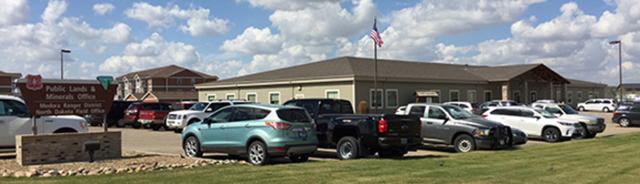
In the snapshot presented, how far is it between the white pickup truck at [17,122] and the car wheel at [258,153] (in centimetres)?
488

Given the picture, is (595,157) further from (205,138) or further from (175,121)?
(175,121)

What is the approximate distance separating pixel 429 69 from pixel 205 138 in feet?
123

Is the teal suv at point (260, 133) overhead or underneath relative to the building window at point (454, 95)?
underneath

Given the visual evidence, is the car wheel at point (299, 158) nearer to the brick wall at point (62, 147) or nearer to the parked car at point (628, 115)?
the brick wall at point (62, 147)

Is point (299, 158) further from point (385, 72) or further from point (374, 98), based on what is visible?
point (385, 72)

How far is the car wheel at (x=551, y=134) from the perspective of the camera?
2330cm

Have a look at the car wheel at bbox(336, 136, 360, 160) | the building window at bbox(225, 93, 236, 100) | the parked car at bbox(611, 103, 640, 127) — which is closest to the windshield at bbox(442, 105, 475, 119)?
the car wheel at bbox(336, 136, 360, 160)

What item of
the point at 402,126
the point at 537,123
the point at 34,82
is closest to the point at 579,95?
the point at 537,123

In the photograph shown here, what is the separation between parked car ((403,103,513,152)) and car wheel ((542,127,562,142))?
481cm

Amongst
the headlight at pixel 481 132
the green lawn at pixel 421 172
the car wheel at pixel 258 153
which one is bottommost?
the green lawn at pixel 421 172

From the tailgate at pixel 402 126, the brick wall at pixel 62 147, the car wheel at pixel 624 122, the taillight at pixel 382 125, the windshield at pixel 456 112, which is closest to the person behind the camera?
the brick wall at pixel 62 147

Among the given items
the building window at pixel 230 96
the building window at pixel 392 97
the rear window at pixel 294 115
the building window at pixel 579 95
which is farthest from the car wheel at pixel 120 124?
the building window at pixel 579 95

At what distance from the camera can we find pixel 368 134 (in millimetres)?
14891

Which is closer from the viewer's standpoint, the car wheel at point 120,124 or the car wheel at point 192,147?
the car wheel at point 192,147
